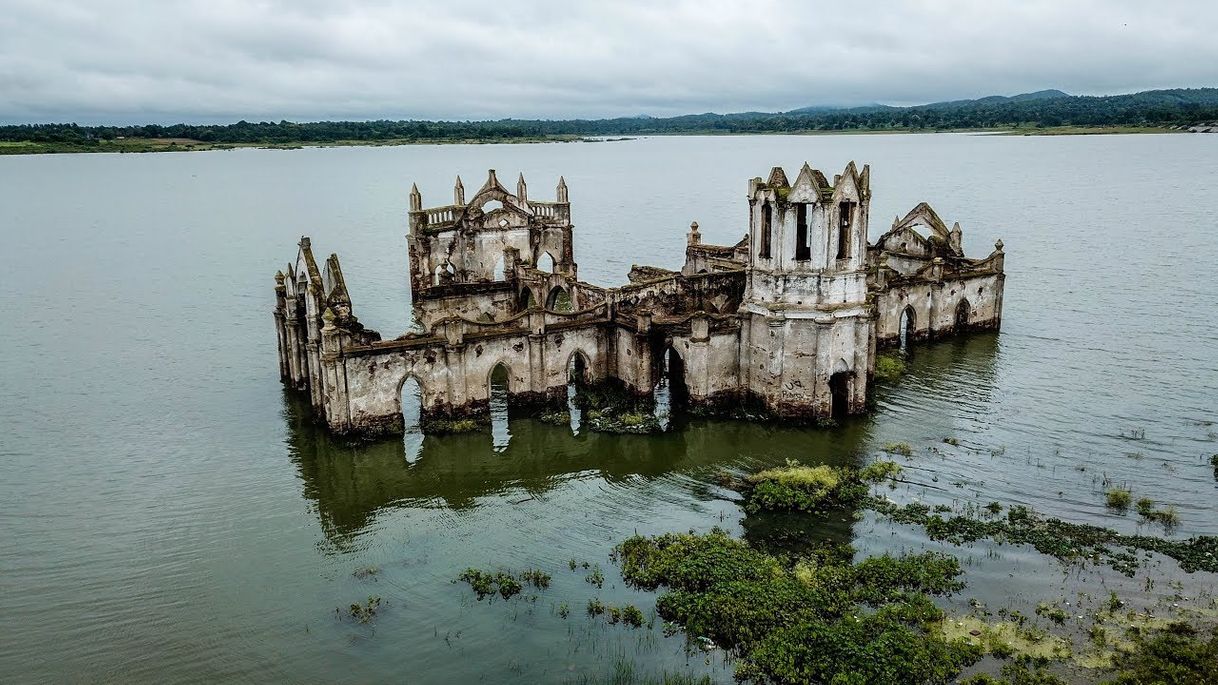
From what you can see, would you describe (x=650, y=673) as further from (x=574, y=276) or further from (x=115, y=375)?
(x=115, y=375)

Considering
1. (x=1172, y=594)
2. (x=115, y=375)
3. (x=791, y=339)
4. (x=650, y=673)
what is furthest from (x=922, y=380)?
(x=115, y=375)

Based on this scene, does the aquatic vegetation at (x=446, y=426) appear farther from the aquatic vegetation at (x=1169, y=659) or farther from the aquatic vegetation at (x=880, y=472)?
the aquatic vegetation at (x=1169, y=659)

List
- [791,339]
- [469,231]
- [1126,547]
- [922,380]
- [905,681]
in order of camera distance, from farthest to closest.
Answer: [469,231], [922,380], [791,339], [1126,547], [905,681]

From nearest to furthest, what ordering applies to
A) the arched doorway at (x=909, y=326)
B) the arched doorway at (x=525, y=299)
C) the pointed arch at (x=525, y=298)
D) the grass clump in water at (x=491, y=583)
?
the grass clump in water at (x=491, y=583) → the pointed arch at (x=525, y=298) → the arched doorway at (x=525, y=299) → the arched doorway at (x=909, y=326)

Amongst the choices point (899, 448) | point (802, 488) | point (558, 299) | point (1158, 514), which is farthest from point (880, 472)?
point (558, 299)

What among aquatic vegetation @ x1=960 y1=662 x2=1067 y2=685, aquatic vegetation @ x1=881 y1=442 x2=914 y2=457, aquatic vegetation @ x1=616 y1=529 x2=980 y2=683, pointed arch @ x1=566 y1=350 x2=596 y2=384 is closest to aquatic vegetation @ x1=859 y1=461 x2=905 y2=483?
aquatic vegetation @ x1=881 y1=442 x2=914 y2=457

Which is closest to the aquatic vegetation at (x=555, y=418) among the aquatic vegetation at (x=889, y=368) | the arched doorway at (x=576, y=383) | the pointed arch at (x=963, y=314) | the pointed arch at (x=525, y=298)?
the arched doorway at (x=576, y=383)

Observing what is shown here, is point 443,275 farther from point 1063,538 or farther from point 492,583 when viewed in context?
point 1063,538
